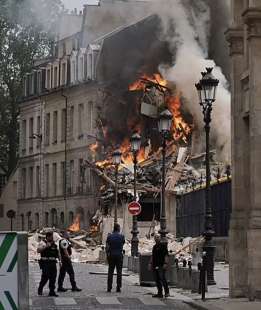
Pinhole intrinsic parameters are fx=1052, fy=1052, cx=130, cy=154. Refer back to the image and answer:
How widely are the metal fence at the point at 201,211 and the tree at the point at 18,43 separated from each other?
3287cm

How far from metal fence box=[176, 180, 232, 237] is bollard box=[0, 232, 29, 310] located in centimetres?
2848

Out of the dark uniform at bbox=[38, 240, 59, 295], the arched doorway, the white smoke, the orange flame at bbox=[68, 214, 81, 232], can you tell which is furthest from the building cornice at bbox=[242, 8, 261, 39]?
the arched doorway

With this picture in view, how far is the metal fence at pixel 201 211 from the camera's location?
39.4 meters

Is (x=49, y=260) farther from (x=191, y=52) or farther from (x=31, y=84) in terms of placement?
(x=31, y=84)

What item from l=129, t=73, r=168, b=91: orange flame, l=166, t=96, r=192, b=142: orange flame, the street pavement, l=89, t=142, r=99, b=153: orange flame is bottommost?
the street pavement

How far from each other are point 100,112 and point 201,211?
92.4 ft

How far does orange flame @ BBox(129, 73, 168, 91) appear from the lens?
71156mm

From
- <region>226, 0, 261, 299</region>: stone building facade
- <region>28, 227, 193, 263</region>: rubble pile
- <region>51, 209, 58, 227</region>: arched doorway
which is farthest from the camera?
<region>51, 209, 58, 227</region>: arched doorway

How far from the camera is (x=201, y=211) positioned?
47.3 meters

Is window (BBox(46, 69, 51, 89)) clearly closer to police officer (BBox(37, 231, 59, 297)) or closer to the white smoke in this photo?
the white smoke

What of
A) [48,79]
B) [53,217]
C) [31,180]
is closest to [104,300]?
[53,217]

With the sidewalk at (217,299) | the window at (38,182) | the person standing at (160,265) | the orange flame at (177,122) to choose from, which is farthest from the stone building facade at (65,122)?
the person standing at (160,265)

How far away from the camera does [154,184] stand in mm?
65562

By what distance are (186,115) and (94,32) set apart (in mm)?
12657
